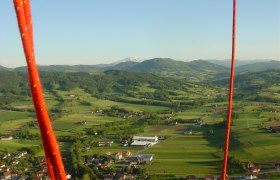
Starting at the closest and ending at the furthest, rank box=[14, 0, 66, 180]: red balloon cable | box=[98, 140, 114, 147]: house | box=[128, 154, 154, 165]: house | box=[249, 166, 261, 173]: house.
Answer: box=[14, 0, 66, 180]: red balloon cable, box=[249, 166, 261, 173]: house, box=[128, 154, 154, 165]: house, box=[98, 140, 114, 147]: house

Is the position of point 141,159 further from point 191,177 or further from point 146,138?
point 146,138

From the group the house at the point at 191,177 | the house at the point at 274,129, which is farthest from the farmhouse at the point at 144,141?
the house at the point at 191,177

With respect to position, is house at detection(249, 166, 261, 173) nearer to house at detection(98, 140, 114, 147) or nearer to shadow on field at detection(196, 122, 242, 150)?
shadow on field at detection(196, 122, 242, 150)

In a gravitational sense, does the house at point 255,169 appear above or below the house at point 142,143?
above

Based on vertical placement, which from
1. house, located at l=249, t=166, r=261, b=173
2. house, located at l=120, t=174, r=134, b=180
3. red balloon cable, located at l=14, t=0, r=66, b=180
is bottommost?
house, located at l=120, t=174, r=134, b=180

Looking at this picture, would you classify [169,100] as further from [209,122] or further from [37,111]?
[37,111]

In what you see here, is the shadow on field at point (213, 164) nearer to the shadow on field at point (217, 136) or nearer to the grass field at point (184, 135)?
the grass field at point (184, 135)

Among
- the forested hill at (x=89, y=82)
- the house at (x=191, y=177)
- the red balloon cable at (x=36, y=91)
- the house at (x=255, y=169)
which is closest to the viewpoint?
the red balloon cable at (x=36, y=91)

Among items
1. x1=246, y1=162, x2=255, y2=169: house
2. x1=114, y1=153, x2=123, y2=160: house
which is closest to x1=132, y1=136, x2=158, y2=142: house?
x1=114, y1=153, x2=123, y2=160: house

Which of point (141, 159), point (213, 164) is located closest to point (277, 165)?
point (213, 164)

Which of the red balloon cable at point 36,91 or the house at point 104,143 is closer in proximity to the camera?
the red balloon cable at point 36,91

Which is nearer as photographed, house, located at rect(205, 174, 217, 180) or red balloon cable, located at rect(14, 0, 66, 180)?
red balloon cable, located at rect(14, 0, 66, 180)
